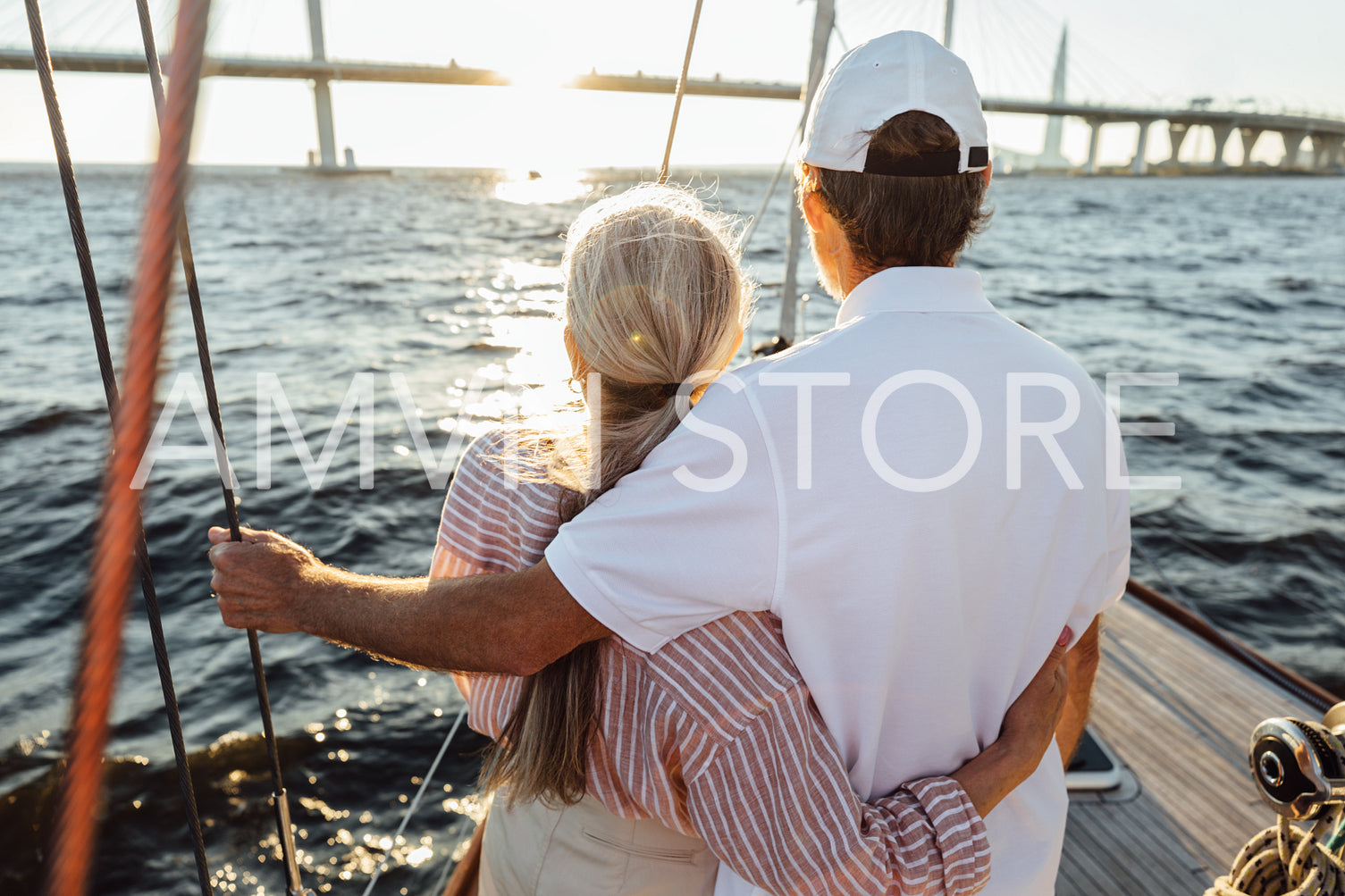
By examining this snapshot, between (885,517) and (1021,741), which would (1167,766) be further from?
(885,517)

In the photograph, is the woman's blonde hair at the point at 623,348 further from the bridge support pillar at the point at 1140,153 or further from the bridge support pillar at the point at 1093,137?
the bridge support pillar at the point at 1140,153

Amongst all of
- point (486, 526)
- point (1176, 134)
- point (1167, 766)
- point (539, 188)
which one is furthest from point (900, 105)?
point (539, 188)

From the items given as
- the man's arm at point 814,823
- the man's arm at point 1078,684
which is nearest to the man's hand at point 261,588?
the man's arm at point 814,823

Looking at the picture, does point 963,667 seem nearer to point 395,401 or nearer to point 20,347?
point 395,401

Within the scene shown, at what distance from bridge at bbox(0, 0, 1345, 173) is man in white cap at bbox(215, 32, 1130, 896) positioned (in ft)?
68.2

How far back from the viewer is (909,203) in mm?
888

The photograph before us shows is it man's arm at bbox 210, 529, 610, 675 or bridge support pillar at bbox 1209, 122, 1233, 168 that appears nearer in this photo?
man's arm at bbox 210, 529, 610, 675

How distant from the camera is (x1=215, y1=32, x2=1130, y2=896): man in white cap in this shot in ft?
2.42

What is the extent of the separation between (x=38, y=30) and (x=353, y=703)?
12.2 feet

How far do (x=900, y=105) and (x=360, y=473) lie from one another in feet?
20.9

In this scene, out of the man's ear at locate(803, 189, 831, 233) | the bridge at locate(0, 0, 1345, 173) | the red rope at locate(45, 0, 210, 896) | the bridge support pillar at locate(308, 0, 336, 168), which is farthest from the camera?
the bridge support pillar at locate(308, 0, 336, 168)

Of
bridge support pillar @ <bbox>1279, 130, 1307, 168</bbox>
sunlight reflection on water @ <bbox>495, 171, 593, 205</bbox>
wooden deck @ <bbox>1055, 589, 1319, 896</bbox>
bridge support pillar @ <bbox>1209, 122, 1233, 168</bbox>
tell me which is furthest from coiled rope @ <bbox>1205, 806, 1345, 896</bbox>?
bridge support pillar @ <bbox>1279, 130, 1307, 168</bbox>

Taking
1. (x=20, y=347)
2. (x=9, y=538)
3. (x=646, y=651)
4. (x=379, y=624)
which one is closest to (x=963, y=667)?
(x=646, y=651)

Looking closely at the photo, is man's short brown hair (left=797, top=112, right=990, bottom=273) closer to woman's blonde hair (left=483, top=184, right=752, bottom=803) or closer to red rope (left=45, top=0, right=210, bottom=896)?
woman's blonde hair (left=483, top=184, right=752, bottom=803)
